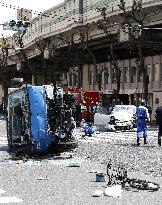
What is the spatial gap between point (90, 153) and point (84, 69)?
54426mm

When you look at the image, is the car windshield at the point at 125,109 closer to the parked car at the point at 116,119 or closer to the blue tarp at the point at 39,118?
the parked car at the point at 116,119

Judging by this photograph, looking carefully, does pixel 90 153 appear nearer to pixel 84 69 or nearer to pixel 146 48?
pixel 146 48

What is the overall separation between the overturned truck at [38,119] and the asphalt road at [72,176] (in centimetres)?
51

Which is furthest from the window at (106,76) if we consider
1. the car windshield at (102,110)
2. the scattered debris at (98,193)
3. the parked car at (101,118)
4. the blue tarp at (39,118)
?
the scattered debris at (98,193)

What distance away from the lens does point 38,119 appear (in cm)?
1692

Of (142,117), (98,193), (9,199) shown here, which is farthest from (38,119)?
(9,199)

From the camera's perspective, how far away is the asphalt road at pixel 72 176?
30.9ft

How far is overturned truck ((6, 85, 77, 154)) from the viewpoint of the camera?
55.7 ft

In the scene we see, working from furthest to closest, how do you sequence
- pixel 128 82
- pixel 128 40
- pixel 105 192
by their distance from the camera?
pixel 128 82
pixel 128 40
pixel 105 192

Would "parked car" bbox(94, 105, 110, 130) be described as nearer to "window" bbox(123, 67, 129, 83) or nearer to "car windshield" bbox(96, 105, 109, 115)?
"car windshield" bbox(96, 105, 109, 115)

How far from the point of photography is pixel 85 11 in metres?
58.6

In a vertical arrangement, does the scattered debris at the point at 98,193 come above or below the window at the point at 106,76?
below

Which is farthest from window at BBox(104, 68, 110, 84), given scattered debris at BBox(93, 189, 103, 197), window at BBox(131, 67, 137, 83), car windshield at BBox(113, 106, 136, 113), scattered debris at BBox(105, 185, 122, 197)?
scattered debris at BBox(93, 189, 103, 197)

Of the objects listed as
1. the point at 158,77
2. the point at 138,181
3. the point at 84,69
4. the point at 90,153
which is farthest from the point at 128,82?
the point at 138,181
